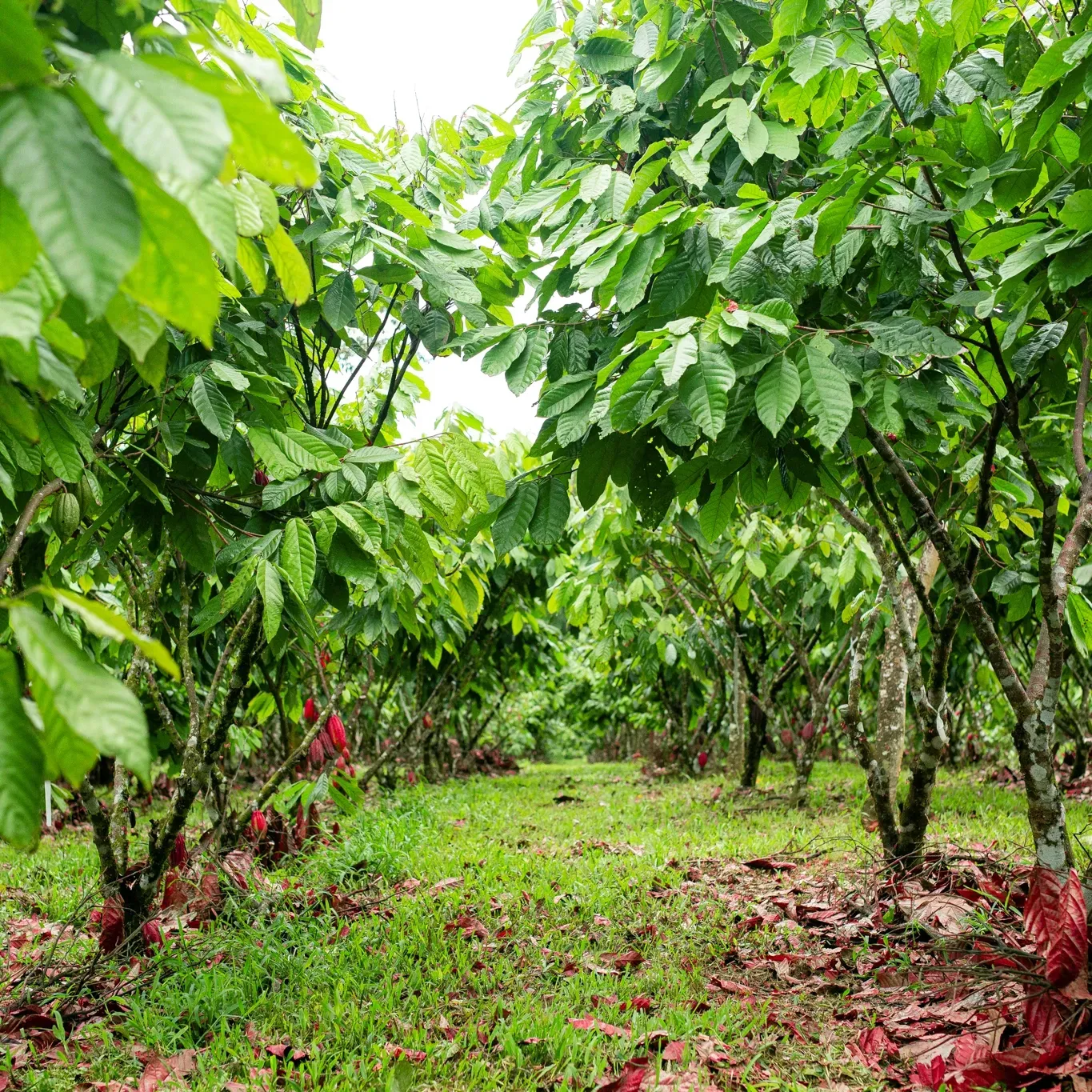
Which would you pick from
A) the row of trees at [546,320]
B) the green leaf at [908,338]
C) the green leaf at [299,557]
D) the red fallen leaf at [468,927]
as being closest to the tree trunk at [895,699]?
the row of trees at [546,320]

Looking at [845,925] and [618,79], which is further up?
[618,79]

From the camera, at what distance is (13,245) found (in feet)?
1.61

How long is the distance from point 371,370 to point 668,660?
309 centimetres

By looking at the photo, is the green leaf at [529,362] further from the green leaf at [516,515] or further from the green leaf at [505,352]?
the green leaf at [516,515]

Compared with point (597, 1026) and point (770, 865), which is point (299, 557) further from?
point (770, 865)

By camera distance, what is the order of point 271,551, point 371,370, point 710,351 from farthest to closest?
1. point 371,370
2. point 271,551
3. point 710,351

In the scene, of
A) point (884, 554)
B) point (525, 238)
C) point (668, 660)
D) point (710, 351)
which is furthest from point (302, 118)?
point (668, 660)

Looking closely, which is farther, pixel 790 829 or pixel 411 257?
pixel 790 829

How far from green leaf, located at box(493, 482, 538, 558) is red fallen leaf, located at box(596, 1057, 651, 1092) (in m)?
1.15

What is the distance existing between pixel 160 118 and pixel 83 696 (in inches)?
12.5

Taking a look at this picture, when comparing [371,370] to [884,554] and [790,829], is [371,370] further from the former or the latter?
[790,829]

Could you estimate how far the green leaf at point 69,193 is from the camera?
427mm

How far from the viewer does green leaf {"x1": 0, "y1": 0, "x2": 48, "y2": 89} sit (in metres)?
0.47

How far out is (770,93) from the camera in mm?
1957
